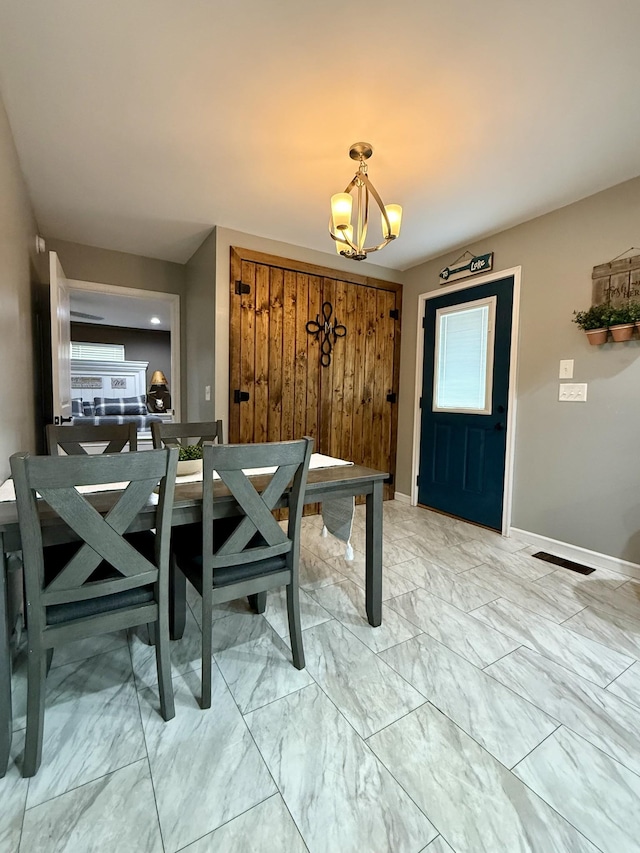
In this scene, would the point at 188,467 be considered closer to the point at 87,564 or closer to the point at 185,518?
the point at 185,518

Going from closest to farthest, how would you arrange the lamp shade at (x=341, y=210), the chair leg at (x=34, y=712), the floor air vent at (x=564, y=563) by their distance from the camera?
1. the chair leg at (x=34, y=712)
2. the lamp shade at (x=341, y=210)
3. the floor air vent at (x=564, y=563)

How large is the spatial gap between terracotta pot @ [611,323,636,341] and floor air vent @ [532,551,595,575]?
1.51 metres

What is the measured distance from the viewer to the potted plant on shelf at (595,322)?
242cm

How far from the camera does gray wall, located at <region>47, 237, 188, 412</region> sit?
3420 mm

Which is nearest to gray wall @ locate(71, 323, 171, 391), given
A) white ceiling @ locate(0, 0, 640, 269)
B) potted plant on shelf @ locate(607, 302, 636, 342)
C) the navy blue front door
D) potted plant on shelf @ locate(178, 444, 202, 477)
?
white ceiling @ locate(0, 0, 640, 269)

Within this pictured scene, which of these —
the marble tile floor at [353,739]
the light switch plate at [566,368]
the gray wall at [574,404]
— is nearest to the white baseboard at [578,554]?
the gray wall at [574,404]

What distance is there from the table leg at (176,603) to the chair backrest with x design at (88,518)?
477 millimetres

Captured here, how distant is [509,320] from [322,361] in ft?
5.30

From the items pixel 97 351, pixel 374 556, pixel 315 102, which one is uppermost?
pixel 315 102

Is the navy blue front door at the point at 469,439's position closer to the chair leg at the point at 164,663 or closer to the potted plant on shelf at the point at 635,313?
the potted plant on shelf at the point at 635,313

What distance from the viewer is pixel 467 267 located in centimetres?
337

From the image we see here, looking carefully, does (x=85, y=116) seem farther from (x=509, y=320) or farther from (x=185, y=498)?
(x=509, y=320)

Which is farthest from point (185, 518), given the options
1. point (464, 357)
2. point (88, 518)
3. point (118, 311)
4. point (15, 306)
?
point (118, 311)

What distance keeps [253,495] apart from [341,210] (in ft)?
5.03
